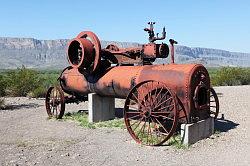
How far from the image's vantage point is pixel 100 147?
9086 millimetres

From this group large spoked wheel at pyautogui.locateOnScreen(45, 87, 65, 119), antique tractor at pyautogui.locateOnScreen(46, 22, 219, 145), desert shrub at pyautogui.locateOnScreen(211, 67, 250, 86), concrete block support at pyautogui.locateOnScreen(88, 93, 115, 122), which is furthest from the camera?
desert shrub at pyautogui.locateOnScreen(211, 67, 250, 86)

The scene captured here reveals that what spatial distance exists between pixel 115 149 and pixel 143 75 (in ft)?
8.34

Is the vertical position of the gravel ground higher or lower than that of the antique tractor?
lower

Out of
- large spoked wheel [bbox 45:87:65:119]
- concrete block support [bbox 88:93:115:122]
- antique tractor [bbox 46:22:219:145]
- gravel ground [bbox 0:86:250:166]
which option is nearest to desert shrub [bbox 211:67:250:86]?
gravel ground [bbox 0:86:250:166]

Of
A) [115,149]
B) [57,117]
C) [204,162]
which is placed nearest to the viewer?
[204,162]

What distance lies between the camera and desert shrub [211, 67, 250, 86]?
3070 cm

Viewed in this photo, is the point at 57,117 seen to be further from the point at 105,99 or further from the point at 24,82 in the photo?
the point at 24,82

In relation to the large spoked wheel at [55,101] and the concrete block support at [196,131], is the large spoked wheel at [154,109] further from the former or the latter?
the large spoked wheel at [55,101]

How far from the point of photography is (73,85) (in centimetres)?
1320

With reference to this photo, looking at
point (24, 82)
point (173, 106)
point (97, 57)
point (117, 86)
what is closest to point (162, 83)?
→ point (173, 106)

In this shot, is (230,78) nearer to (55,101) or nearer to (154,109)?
(55,101)

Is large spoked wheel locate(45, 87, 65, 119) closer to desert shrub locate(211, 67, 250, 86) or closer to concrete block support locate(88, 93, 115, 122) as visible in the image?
concrete block support locate(88, 93, 115, 122)

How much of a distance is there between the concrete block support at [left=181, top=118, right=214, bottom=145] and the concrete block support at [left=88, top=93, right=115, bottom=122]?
158 inches

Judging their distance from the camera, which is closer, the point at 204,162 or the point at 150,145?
the point at 204,162
